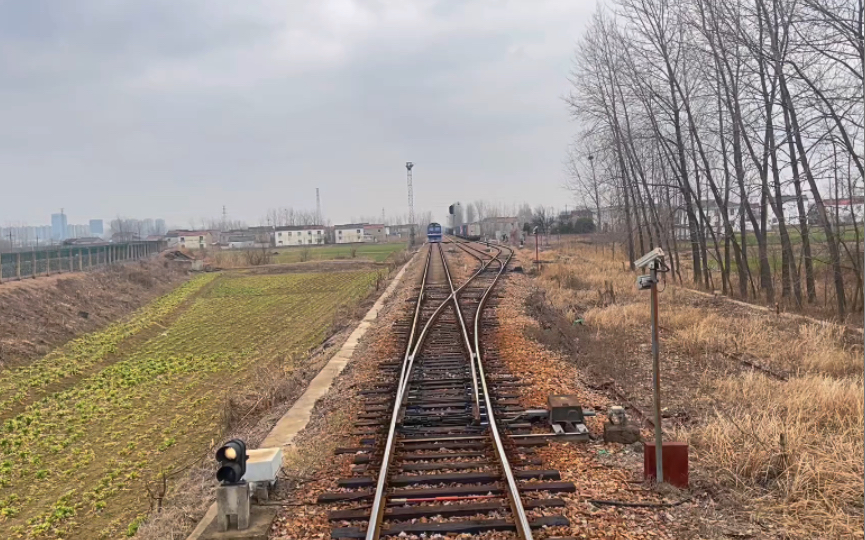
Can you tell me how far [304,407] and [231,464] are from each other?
13.8 ft

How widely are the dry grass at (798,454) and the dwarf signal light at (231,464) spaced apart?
4312 millimetres

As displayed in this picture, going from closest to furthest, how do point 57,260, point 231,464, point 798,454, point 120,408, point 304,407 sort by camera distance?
point 231,464 < point 798,454 < point 304,407 < point 120,408 < point 57,260

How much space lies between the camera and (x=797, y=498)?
17.3 ft

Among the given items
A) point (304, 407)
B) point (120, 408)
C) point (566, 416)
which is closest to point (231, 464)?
point (566, 416)

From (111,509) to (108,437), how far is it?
340 cm

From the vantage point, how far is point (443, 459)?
6570 millimetres

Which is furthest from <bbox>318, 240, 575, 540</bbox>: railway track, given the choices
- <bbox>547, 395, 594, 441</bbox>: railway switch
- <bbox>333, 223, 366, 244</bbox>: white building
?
<bbox>333, 223, 366, 244</bbox>: white building

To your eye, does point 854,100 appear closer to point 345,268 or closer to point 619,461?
point 619,461

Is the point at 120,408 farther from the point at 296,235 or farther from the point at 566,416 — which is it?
the point at 296,235

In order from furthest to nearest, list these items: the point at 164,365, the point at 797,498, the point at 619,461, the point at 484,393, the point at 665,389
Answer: the point at 164,365 → the point at 665,389 → the point at 484,393 → the point at 619,461 → the point at 797,498

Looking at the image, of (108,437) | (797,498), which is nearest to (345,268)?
(108,437)

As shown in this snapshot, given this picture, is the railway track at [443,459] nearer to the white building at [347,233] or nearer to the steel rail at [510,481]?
the steel rail at [510,481]

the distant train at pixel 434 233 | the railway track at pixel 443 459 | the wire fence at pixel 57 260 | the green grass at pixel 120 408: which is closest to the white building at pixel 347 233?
the distant train at pixel 434 233

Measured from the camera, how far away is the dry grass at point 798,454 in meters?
5.07
